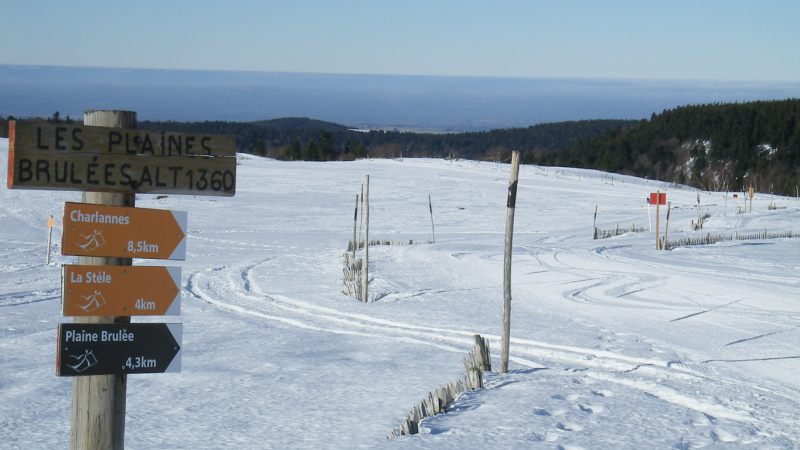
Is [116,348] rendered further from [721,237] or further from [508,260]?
[721,237]

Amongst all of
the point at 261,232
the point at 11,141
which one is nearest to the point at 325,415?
the point at 11,141

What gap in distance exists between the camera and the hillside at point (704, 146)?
7756 cm

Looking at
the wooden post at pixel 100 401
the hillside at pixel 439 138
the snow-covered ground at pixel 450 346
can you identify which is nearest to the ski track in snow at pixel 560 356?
the snow-covered ground at pixel 450 346

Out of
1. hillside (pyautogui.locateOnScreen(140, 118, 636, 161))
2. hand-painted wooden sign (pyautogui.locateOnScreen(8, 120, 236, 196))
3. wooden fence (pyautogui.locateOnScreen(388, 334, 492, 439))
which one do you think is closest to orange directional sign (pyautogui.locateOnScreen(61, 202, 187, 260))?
hand-painted wooden sign (pyautogui.locateOnScreen(8, 120, 236, 196))

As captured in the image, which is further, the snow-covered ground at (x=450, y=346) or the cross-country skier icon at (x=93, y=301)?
the snow-covered ground at (x=450, y=346)

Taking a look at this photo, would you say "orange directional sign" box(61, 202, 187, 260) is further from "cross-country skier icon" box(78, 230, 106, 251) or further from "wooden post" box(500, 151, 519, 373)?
"wooden post" box(500, 151, 519, 373)

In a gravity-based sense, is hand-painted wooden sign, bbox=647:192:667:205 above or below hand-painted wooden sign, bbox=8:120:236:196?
below

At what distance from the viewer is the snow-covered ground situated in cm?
732

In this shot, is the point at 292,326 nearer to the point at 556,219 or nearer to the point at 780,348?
the point at 780,348

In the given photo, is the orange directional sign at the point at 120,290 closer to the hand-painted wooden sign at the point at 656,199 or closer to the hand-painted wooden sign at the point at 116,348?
the hand-painted wooden sign at the point at 116,348

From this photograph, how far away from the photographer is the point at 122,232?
4316mm

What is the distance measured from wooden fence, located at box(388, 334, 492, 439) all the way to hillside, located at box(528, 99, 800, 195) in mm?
69086

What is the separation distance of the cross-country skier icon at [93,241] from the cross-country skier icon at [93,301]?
219 mm

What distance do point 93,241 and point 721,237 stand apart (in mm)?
23621
